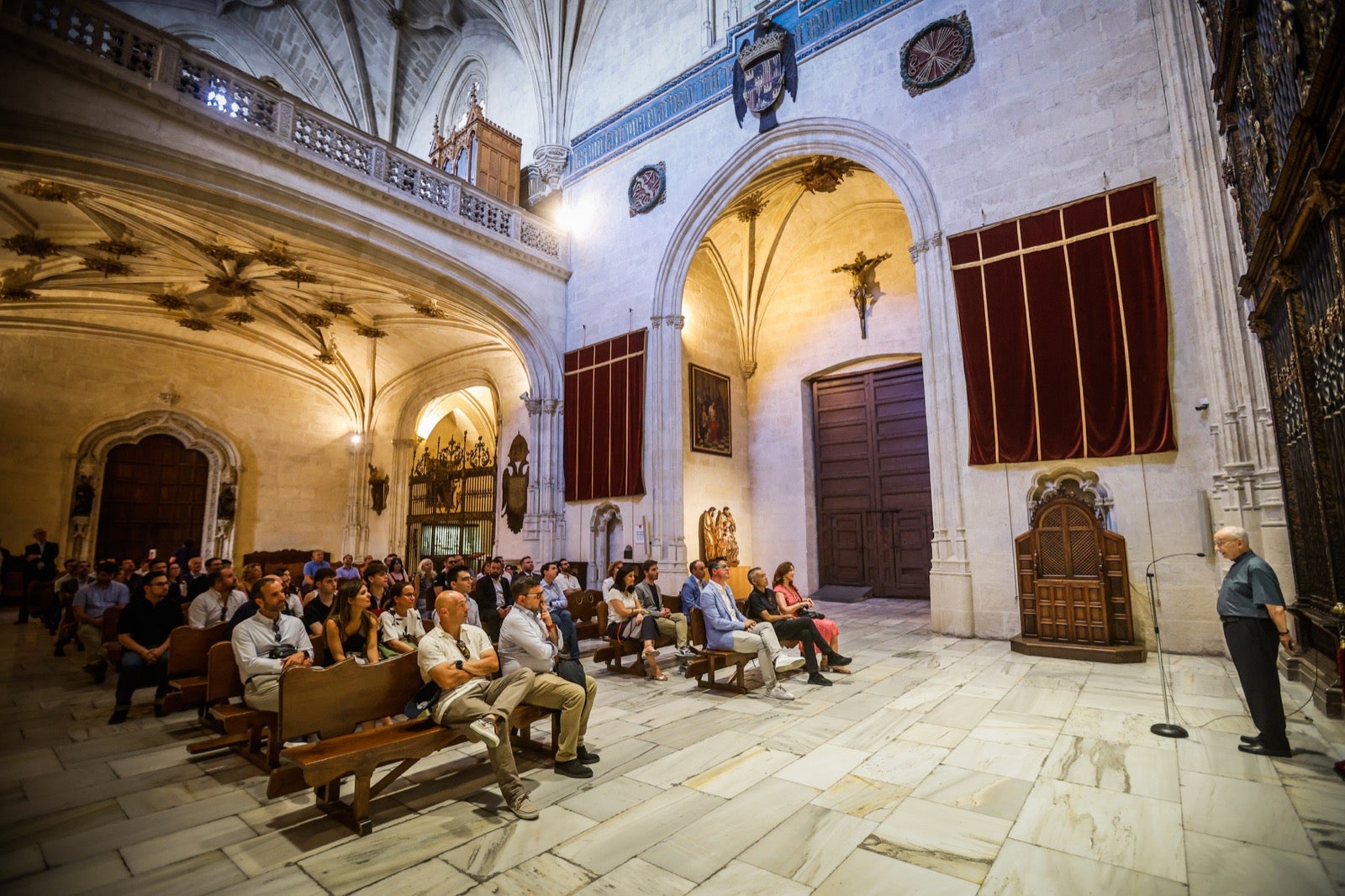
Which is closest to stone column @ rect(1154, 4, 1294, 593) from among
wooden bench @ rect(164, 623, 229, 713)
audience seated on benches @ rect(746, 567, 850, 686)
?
audience seated on benches @ rect(746, 567, 850, 686)

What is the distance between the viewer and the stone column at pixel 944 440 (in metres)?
7.76

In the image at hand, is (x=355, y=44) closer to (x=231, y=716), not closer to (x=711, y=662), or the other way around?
(x=231, y=716)

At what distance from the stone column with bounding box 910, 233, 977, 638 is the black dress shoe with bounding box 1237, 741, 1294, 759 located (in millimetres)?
4022

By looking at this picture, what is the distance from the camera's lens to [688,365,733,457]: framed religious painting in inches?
501

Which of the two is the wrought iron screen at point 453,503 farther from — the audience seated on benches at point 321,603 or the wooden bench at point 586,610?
the audience seated on benches at point 321,603

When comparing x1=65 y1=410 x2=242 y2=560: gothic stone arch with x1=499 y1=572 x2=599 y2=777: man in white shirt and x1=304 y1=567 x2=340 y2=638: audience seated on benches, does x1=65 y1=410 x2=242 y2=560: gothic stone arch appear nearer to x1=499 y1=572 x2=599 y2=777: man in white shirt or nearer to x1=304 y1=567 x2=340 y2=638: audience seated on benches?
x1=304 y1=567 x2=340 y2=638: audience seated on benches

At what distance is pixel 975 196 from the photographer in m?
8.23

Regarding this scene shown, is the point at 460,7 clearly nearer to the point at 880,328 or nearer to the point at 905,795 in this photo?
the point at 880,328

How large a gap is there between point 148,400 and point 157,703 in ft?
44.6

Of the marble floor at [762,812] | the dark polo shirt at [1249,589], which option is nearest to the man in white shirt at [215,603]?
the marble floor at [762,812]

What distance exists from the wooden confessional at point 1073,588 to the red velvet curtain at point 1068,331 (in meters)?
0.92

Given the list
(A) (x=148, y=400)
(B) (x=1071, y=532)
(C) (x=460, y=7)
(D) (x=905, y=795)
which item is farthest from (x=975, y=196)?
(A) (x=148, y=400)

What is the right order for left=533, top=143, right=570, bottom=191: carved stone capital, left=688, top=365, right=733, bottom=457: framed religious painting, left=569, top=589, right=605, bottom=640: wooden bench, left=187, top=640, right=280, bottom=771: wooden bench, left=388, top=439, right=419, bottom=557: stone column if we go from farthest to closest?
left=388, top=439, right=419, bottom=557: stone column, left=533, top=143, right=570, bottom=191: carved stone capital, left=688, top=365, right=733, bottom=457: framed religious painting, left=569, top=589, right=605, bottom=640: wooden bench, left=187, top=640, right=280, bottom=771: wooden bench

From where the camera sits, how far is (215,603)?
558cm
